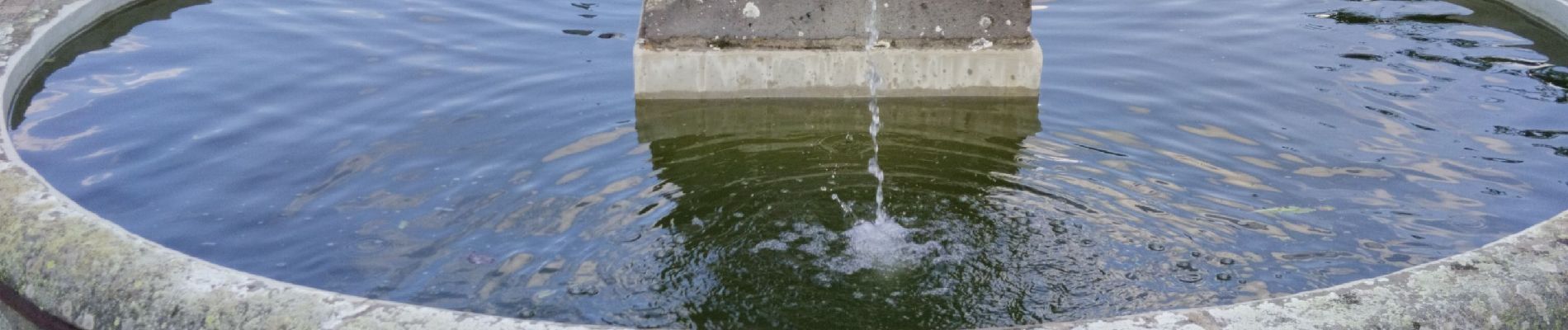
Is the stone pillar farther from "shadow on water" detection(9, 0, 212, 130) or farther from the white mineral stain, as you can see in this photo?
"shadow on water" detection(9, 0, 212, 130)

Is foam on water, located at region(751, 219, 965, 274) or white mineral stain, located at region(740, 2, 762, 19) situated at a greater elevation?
white mineral stain, located at region(740, 2, 762, 19)

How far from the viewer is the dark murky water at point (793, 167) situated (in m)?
4.29

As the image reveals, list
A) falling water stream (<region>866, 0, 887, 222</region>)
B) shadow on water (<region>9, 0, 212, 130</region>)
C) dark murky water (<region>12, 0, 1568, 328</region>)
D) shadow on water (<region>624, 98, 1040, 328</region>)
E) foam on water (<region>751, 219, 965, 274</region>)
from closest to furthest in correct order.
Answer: shadow on water (<region>624, 98, 1040, 328</region>) < dark murky water (<region>12, 0, 1568, 328</region>) < foam on water (<region>751, 219, 965, 274</region>) < falling water stream (<region>866, 0, 887, 222</region>) < shadow on water (<region>9, 0, 212, 130</region>)

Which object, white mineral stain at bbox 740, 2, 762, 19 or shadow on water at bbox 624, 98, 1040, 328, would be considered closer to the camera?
shadow on water at bbox 624, 98, 1040, 328

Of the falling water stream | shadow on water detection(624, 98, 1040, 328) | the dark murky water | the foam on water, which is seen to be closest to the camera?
shadow on water detection(624, 98, 1040, 328)

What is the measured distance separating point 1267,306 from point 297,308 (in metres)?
1.93

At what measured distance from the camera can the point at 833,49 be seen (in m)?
6.28

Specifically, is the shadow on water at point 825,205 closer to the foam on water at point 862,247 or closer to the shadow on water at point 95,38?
the foam on water at point 862,247

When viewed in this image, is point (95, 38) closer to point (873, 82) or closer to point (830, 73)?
point (830, 73)

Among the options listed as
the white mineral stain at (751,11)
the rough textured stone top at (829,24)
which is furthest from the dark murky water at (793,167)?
the white mineral stain at (751,11)

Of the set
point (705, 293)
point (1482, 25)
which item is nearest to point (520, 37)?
point (705, 293)

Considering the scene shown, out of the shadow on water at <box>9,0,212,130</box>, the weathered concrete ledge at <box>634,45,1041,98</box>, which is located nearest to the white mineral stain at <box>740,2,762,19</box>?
the weathered concrete ledge at <box>634,45,1041,98</box>

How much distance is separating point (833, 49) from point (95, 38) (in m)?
4.12

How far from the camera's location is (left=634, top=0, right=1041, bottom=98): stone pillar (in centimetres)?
615
